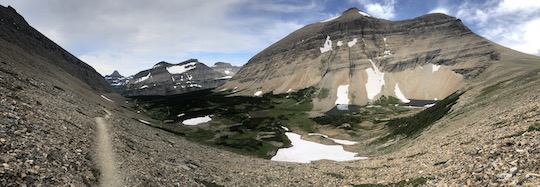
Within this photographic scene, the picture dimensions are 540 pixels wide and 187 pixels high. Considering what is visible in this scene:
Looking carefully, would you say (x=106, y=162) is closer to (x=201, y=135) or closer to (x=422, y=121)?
(x=422, y=121)

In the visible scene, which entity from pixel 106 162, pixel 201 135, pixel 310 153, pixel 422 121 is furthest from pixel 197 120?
pixel 106 162

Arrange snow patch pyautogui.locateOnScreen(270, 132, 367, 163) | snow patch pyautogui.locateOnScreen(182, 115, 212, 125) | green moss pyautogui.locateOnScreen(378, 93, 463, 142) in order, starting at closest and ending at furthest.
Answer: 1. green moss pyautogui.locateOnScreen(378, 93, 463, 142)
2. snow patch pyautogui.locateOnScreen(270, 132, 367, 163)
3. snow patch pyautogui.locateOnScreen(182, 115, 212, 125)

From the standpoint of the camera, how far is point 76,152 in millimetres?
26234

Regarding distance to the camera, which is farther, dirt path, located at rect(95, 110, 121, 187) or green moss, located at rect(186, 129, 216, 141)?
green moss, located at rect(186, 129, 216, 141)

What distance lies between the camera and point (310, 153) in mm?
81250

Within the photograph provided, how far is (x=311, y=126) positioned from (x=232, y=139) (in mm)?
43395

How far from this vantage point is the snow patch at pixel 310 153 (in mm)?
74750

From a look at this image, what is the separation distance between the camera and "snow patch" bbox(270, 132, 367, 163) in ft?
245

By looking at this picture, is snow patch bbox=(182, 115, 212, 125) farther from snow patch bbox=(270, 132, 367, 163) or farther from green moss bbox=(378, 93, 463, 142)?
green moss bbox=(378, 93, 463, 142)

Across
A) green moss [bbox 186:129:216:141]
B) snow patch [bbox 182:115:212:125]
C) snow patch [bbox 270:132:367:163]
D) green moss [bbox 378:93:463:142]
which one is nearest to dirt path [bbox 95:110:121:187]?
snow patch [bbox 270:132:367:163]

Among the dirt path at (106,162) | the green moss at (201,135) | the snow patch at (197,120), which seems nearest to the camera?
the dirt path at (106,162)

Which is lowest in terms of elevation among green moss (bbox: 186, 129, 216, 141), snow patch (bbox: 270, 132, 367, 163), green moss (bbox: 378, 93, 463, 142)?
snow patch (bbox: 270, 132, 367, 163)

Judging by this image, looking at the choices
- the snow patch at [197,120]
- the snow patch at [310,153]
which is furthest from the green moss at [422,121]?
the snow patch at [197,120]

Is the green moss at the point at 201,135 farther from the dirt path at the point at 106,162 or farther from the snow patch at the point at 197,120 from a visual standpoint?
the dirt path at the point at 106,162
